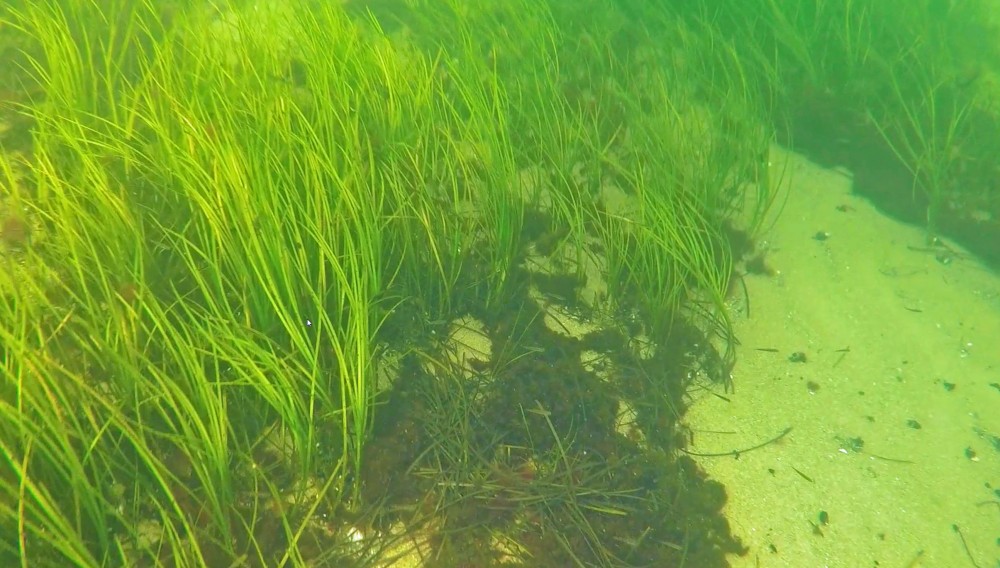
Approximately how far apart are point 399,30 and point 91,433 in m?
3.39

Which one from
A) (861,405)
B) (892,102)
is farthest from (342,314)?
(892,102)

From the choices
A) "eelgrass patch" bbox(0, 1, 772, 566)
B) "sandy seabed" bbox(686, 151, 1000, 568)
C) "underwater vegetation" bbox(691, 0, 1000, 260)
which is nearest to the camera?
"eelgrass patch" bbox(0, 1, 772, 566)

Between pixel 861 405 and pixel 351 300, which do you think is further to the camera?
pixel 861 405

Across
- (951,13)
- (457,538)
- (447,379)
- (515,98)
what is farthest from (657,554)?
(951,13)

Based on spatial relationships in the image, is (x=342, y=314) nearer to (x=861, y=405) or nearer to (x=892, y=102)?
(x=861, y=405)

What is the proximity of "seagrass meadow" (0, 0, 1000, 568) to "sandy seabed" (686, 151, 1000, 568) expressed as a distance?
0.63 feet

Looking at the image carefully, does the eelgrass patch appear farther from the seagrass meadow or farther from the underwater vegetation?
the underwater vegetation

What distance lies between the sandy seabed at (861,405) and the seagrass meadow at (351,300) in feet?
0.63

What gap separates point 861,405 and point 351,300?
2430 mm

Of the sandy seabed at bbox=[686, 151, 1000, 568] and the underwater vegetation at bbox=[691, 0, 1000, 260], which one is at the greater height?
the underwater vegetation at bbox=[691, 0, 1000, 260]

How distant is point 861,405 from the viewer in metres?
2.73

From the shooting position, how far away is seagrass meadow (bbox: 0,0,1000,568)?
1.73 metres

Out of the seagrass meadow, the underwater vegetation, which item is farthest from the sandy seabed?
the underwater vegetation

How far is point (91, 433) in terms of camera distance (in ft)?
5.48
